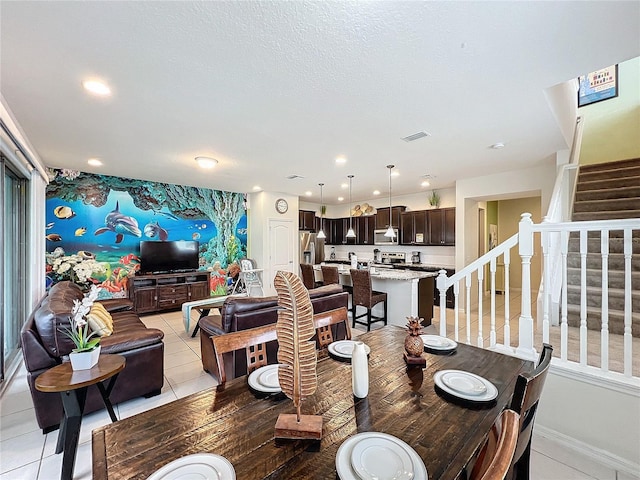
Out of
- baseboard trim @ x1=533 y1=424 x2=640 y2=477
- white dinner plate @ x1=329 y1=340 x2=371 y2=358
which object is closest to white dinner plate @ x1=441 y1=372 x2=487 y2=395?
white dinner plate @ x1=329 y1=340 x2=371 y2=358

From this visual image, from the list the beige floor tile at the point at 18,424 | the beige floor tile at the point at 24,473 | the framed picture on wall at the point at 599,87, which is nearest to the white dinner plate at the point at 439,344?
the beige floor tile at the point at 24,473

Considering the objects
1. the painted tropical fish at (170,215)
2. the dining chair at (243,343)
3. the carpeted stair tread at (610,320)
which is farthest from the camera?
the painted tropical fish at (170,215)

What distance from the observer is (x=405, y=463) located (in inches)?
33.1

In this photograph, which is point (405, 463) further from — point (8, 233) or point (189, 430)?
point (8, 233)

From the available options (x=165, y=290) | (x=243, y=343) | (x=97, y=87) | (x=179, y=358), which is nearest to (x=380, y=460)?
(x=243, y=343)

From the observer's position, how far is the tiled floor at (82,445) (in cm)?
176

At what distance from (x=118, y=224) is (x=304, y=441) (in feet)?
19.9

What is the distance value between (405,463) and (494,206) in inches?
319

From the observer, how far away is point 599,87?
5.57 m

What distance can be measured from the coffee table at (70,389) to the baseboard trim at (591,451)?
3.14 m

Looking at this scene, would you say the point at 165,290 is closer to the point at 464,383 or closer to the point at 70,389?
the point at 70,389

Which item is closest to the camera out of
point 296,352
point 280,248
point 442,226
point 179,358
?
point 296,352

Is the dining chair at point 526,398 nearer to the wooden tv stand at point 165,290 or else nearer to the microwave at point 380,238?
the wooden tv stand at point 165,290

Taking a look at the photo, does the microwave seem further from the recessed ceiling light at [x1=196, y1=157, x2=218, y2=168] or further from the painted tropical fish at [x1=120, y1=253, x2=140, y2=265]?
the painted tropical fish at [x1=120, y1=253, x2=140, y2=265]
